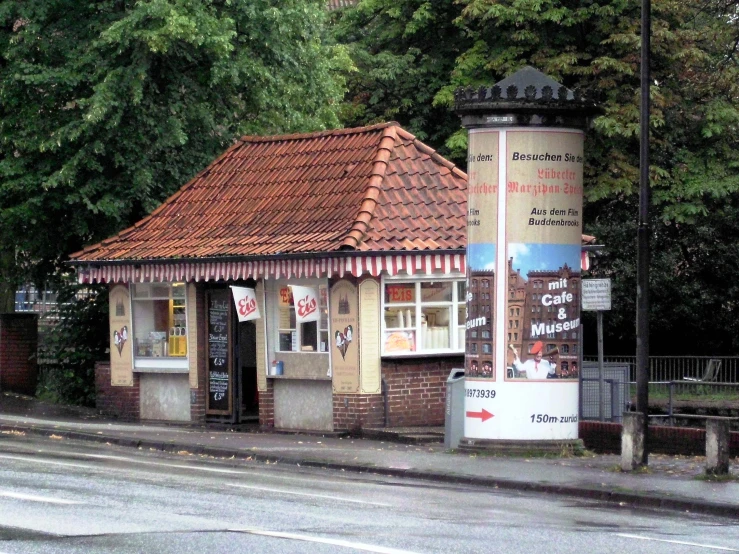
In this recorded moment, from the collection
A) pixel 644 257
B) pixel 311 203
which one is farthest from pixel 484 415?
pixel 311 203

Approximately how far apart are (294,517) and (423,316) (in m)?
11.8

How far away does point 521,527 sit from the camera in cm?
1276

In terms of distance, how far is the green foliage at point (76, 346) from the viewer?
32.0 meters

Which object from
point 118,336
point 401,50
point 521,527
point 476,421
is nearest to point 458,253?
point 476,421

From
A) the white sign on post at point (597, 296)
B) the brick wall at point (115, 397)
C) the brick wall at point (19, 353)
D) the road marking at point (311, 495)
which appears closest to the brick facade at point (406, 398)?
the white sign on post at point (597, 296)

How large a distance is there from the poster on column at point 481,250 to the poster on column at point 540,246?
24 centimetres

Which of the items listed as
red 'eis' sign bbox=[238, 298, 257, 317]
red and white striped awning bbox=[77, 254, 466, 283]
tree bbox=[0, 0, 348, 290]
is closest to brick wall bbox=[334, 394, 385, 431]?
red and white striped awning bbox=[77, 254, 466, 283]

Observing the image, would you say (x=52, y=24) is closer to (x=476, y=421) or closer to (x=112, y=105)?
(x=112, y=105)

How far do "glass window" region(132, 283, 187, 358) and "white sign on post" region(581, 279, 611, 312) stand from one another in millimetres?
8319

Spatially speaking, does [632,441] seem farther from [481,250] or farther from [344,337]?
[344,337]

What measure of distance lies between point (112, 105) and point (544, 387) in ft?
40.4

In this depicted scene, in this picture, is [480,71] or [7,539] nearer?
[7,539]

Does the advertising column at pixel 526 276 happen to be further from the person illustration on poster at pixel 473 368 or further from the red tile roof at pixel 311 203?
the red tile roof at pixel 311 203

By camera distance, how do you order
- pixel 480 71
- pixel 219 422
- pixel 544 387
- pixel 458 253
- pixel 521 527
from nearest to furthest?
pixel 521 527 < pixel 544 387 < pixel 458 253 < pixel 219 422 < pixel 480 71
